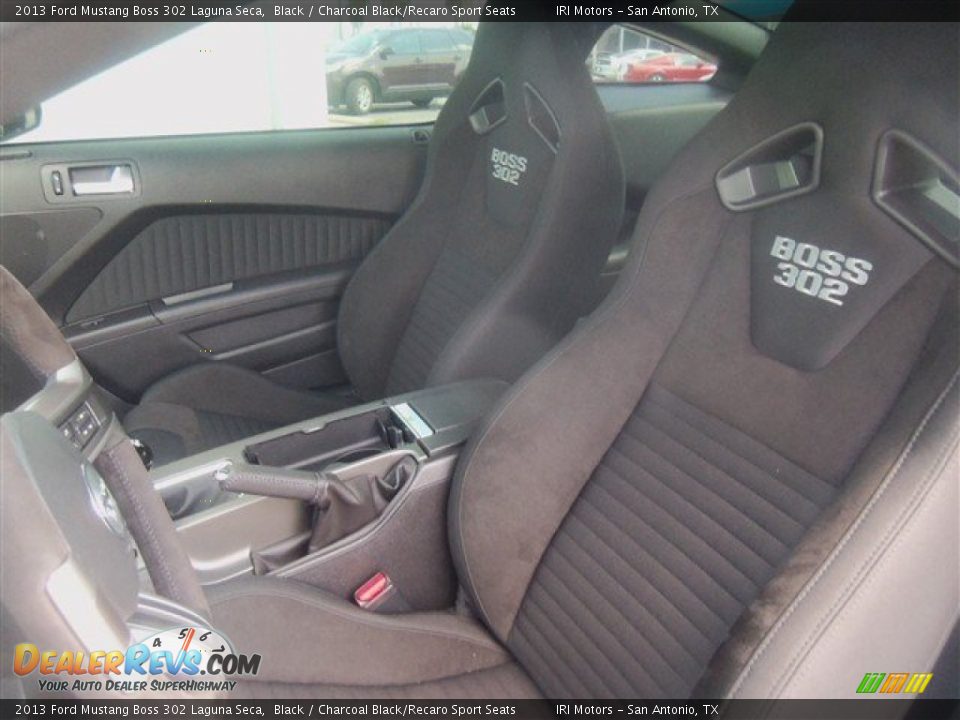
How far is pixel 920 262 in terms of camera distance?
0.75 metres

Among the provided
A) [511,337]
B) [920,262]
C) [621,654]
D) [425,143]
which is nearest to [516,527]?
[621,654]

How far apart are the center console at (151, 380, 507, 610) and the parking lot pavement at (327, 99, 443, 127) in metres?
0.95

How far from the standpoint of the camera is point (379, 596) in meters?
1.14

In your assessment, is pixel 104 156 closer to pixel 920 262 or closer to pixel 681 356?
pixel 681 356

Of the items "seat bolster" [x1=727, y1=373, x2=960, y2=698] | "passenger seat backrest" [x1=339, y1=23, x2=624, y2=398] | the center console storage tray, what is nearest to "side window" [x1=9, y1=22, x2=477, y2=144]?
"passenger seat backrest" [x1=339, y1=23, x2=624, y2=398]

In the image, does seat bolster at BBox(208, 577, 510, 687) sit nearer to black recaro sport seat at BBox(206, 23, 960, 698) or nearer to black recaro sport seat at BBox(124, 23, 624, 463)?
black recaro sport seat at BBox(206, 23, 960, 698)

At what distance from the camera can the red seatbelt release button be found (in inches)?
44.2

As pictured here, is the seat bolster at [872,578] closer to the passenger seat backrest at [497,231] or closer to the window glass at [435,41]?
the passenger seat backrest at [497,231]

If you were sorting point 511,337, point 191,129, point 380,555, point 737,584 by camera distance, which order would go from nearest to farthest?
point 737,584 → point 380,555 → point 511,337 → point 191,129

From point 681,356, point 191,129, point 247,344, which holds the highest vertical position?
point 681,356

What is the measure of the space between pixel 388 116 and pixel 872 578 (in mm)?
1587

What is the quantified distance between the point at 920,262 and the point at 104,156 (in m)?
1.51

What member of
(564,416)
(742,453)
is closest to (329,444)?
(564,416)

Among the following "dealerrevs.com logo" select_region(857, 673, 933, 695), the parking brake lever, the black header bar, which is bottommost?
the parking brake lever
